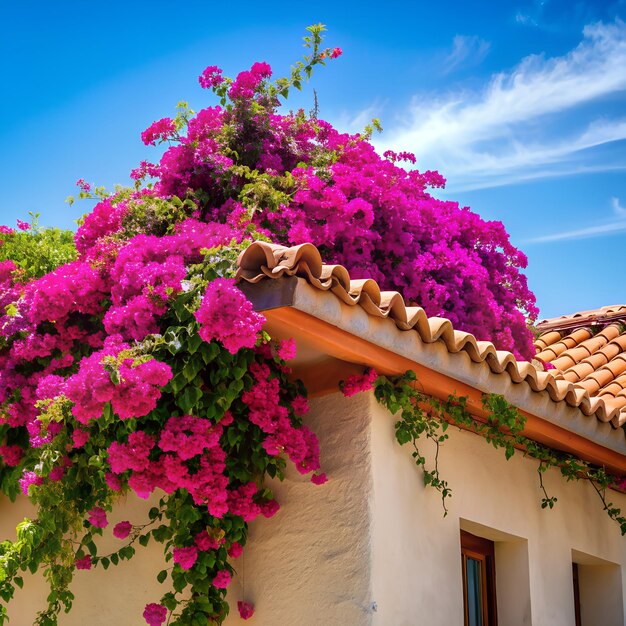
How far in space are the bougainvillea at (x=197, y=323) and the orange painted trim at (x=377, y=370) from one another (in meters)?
0.12

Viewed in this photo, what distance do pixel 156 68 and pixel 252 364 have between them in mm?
2858

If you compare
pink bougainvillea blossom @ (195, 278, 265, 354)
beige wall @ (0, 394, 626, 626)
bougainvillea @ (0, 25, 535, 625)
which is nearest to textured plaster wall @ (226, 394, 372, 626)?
beige wall @ (0, 394, 626, 626)

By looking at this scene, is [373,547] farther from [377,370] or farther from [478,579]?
[478,579]

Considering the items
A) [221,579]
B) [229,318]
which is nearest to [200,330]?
[229,318]

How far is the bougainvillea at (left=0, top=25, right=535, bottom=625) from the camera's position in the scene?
502 centimetres

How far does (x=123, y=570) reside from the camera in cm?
609

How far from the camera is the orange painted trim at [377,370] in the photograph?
5.06 metres

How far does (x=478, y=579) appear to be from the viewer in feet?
21.6

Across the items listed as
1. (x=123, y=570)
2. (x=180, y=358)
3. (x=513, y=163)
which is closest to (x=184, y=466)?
(x=180, y=358)

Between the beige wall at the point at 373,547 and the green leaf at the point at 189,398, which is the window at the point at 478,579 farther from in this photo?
the green leaf at the point at 189,398

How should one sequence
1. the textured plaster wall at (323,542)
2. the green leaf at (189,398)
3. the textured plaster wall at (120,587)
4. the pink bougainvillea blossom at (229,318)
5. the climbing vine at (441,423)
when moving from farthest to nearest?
1. the textured plaster wall at (120,587)
2. the climbing vine at (441,423)
3. the textured plaster wall at (323,542)
4. the green leaf at (189,398)
5. the pink bougainvillea blossom at (229,318)

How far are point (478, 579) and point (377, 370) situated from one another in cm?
175

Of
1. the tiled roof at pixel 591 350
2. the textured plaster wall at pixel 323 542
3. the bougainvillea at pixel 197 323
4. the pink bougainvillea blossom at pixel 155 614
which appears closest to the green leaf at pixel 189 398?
the bougainvillea at pixel 197 323

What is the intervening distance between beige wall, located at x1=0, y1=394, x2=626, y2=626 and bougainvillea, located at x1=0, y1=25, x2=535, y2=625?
0.14 meters
